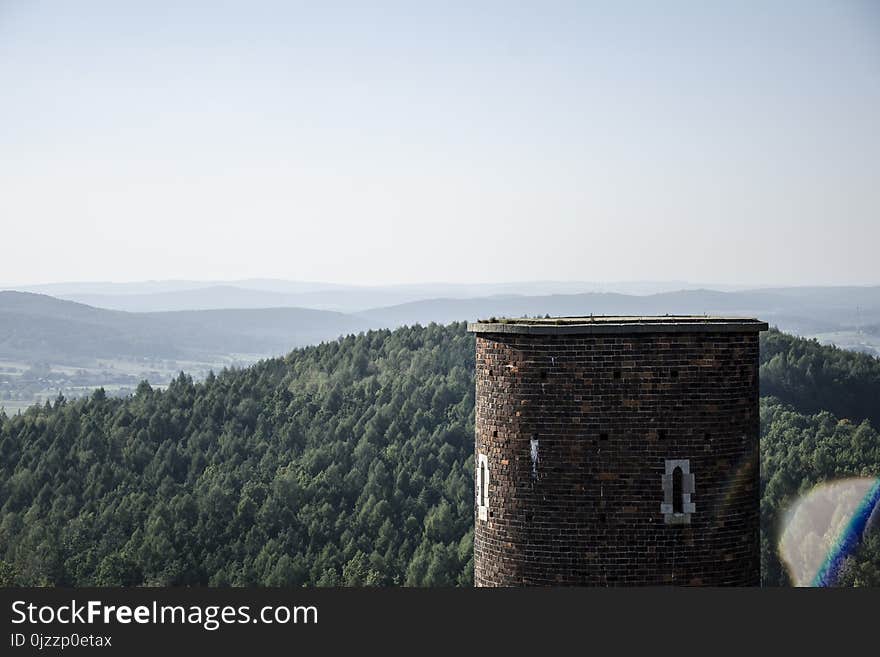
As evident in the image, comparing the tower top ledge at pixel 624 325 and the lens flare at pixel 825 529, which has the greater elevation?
the tower top ledge at pixel 624 325

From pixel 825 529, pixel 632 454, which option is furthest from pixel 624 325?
pixel 825 529

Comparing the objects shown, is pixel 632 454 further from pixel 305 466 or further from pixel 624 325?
pixel 305 466

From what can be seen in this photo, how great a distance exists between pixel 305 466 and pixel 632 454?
11385 cm

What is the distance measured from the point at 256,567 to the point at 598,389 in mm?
98285

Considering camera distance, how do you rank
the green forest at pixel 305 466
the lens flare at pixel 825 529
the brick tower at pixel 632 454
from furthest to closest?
the green forest at pixel 305 466 < the lens flare at pixel 825 529 < the brick tower at pixel 632 454

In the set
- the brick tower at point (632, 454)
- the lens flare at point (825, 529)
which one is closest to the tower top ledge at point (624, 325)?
the brick tower at point (632, 454)

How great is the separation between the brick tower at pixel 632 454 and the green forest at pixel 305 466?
75.5 metres

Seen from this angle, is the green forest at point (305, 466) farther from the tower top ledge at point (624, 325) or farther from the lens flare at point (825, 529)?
the tower top ledge at point (624, 325)

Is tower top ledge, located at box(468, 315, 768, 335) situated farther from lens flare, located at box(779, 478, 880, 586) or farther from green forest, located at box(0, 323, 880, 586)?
lens flare, located at box(779, 478, 880, 586)

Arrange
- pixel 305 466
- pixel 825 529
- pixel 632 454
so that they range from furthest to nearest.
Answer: pixel 305 466 < pixel 825 529 < pixel 632 454

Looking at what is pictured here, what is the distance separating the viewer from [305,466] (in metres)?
128

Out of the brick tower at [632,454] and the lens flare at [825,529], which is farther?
the lens flare at [825,529]

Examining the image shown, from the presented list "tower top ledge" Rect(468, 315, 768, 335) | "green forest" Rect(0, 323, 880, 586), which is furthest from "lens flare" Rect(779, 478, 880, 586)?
"tower top ledge" Rect(468, 315, 768, 335)

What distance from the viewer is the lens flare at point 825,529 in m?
93.0
